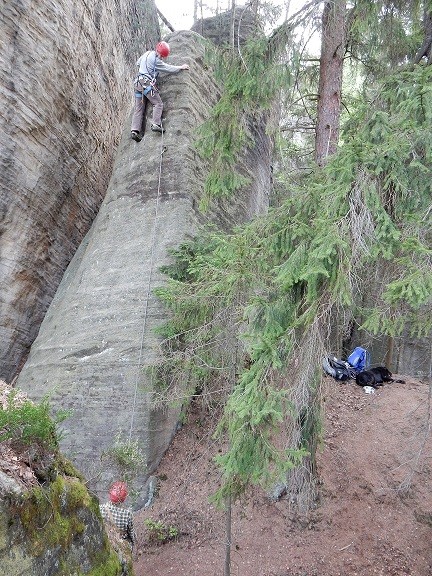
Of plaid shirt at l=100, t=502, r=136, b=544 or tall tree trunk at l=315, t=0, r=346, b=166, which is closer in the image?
plaid shirt at l=100, t=502, r=136, b=544

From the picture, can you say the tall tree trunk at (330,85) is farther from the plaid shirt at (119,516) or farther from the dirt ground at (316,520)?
the plaid shirt at (119,516)

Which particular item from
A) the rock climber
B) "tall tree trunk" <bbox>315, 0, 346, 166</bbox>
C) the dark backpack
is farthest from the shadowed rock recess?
the dark backpack


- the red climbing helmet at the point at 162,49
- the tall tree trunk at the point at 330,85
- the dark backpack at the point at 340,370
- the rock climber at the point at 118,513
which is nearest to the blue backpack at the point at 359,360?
the dark backpack at the point at 340,370

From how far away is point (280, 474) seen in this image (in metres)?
4.12

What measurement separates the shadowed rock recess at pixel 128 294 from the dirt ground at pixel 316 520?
2.01 feet

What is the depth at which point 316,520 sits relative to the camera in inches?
265

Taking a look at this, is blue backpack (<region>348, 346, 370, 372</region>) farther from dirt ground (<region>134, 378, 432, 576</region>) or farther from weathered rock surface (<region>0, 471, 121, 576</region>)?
weathered rock surface (<region>0, 471, 121, 576</region>)

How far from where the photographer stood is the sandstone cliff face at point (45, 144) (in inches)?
331

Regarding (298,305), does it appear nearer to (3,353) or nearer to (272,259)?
(272,259)

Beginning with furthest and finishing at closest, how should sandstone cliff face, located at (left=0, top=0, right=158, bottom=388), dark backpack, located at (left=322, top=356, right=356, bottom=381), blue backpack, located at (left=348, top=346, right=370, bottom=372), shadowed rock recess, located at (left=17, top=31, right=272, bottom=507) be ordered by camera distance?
blue backpack, located at (left=348, top=346, right=370, bottom=372) → dark backpack, located at (left=322, top=356, right=356, bottom=381) → sandstone cliff face, located at (left=0, top=0, right=158, bottom=388) → shadowed rock recess, located at (left=17, top=31, right=272, bottom=507)

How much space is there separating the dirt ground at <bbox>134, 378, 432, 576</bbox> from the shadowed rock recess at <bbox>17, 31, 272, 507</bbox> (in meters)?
0.61

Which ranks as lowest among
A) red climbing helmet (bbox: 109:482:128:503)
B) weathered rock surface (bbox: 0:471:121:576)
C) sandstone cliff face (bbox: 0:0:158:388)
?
red climbing helmet (bbox: 109:482:128:503)

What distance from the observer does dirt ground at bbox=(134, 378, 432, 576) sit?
6160mm

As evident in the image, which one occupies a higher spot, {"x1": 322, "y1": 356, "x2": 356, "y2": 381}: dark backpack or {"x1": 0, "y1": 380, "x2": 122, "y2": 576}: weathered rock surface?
{"x1": 0, "y1": 380, "x2": 122, "y2": 576}: weathered rock surface
